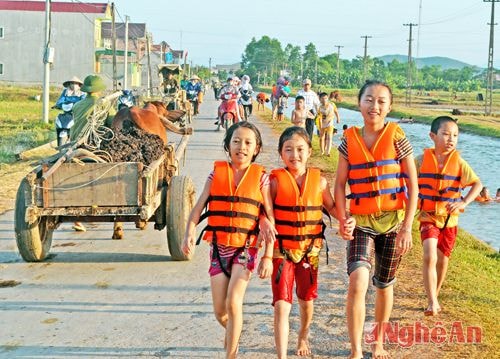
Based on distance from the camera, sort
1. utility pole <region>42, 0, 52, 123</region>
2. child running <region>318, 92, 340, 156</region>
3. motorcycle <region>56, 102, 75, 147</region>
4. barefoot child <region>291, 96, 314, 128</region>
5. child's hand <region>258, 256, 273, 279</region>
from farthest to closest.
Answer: utility pole <region>42, 0, 52, 123</region> → child running <region>318, 92, 340, 156</region> → barefoot child <region>291, 96, 314, 128</region> → motorcycle <region>56, 102, 75, 147</region> → child's hand <region>258, 256, 273, 279</region>

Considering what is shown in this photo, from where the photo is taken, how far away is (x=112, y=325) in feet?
19.3

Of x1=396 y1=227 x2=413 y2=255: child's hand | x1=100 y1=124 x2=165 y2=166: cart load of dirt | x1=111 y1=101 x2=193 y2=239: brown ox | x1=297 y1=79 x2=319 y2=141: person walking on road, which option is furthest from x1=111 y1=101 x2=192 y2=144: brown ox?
x1=297 y1=79 x2=319 y2=141: person walking on road

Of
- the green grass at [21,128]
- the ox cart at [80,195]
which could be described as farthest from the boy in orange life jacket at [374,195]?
the green grass at [21,128]

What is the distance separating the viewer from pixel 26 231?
7.41m

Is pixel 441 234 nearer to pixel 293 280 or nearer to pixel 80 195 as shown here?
pixel 293 280

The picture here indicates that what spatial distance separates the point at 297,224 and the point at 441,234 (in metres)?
1.83

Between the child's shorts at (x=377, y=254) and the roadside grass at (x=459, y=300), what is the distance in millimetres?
575

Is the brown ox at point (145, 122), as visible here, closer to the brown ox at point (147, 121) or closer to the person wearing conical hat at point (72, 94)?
the brown ox at point (147, 121)

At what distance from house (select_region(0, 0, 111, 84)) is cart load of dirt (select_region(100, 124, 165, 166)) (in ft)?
186

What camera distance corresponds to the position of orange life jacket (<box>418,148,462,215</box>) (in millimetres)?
6199

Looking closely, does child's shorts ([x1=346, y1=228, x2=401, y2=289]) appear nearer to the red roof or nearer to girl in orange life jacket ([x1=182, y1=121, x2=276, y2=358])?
girl in orange life jacket ([x1=182, y1=121, x2=276, y2=358])

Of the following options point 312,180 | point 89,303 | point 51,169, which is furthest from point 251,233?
point 51,169

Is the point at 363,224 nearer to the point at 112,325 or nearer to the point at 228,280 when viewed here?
the point at 228,280

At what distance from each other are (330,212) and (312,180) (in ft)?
1.02
